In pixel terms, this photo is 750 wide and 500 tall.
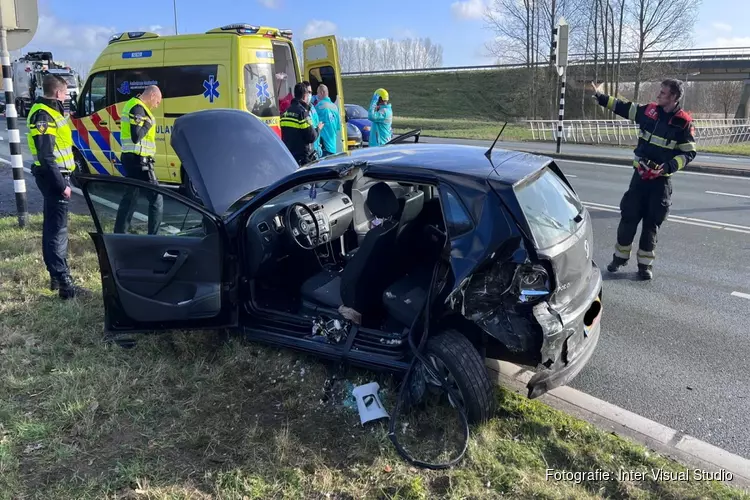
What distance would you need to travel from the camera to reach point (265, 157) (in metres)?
4.50

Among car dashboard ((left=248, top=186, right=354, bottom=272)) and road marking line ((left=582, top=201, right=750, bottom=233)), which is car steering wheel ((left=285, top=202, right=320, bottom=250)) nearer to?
car dashboard ((left=248, top=186, right=354, bottom=272))

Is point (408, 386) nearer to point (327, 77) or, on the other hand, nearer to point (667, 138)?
point (667, 138)

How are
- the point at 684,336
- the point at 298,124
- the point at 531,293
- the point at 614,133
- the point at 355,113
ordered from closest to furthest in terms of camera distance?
the point at 531,293 → the point at 684,336 → the point at 298,124 → the point at 355,113 → the point at 614,133

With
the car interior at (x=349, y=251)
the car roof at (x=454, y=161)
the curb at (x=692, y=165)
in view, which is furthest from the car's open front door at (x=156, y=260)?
the curb at (x=692, y=165)

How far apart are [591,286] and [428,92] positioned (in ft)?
149

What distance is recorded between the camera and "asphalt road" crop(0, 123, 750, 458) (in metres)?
3.29

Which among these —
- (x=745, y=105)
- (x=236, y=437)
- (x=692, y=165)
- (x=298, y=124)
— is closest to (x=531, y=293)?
(x=236, y=437)

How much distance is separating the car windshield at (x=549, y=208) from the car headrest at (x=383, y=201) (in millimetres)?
657

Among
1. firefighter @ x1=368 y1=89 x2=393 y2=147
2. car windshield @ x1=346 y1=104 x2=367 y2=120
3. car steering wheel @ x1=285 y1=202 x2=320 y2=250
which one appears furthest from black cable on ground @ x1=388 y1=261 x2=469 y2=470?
car windshield @ x1=346 y1=104 x2=367 y2=120

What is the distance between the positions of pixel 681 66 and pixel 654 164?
41.3m

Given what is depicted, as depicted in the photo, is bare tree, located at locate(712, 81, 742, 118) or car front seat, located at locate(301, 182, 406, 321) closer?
car front seat, located at locate(301, 182, 406, 321)

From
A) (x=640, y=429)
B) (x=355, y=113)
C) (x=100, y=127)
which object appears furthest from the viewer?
(x=355, y=113)

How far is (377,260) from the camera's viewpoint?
10.8ft

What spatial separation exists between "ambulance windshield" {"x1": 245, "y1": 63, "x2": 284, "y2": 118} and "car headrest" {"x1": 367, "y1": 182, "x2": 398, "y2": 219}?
5.54 meters
